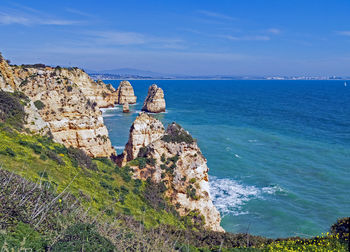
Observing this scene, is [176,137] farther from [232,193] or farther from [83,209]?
[83,209]

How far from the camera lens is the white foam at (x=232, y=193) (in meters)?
28.9

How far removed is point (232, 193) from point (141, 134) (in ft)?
38.0

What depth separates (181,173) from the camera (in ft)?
74.0

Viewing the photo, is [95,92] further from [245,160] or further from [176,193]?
[176,193]

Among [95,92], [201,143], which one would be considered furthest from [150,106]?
[201,143]

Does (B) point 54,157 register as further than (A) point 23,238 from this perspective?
Yes

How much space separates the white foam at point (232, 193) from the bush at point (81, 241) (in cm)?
2149

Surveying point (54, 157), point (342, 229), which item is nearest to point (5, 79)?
point (54, 157)

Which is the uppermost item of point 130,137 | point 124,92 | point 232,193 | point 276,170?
point 124,92

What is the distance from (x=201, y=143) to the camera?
51344 millimetres

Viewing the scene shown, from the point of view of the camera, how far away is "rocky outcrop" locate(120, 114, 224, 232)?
851 inches

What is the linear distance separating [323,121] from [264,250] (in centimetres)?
6772

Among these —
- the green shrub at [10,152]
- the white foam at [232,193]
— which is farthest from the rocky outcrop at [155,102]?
the green shrub at [10,152]

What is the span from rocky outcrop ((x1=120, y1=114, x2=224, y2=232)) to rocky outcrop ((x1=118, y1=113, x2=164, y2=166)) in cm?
567
